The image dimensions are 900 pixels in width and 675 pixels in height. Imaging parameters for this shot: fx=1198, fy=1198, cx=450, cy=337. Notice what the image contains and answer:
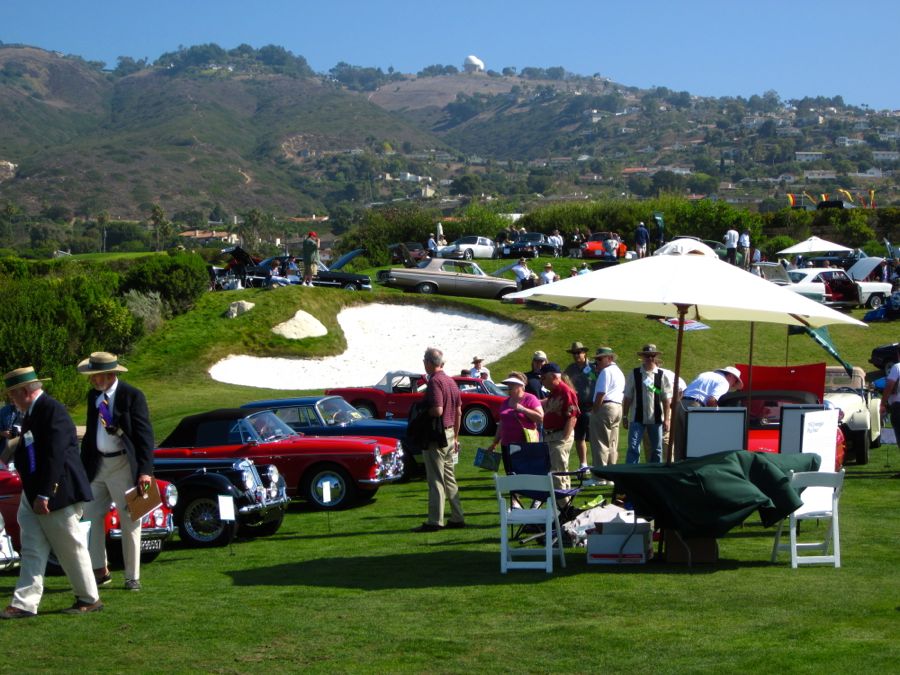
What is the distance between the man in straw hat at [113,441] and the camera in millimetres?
9367

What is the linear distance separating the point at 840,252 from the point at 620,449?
3211cm

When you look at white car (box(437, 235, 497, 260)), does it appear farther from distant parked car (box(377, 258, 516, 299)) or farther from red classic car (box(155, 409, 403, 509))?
red classic car (box(155, 409, 403, 509))

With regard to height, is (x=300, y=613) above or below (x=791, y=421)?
below

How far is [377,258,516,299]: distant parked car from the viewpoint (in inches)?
1596

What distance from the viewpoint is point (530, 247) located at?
5200cm

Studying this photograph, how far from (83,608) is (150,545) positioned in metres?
2.56

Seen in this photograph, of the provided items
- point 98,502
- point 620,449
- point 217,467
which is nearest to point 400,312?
point 620,449

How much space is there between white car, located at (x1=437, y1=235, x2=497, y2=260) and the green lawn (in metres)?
38.0

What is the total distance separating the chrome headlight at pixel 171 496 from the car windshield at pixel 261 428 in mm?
2893

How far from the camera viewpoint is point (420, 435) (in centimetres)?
1225

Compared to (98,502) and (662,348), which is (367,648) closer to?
(98,502)

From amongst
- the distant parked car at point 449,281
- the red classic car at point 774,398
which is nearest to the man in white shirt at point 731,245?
the distant parked car at point 449,281

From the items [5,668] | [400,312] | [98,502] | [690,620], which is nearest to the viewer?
[5,668]

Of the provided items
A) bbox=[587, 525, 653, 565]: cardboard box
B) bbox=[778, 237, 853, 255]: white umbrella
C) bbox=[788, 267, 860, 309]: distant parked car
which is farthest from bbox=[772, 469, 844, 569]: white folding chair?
bbox=[778, 237, 853, 255]: white umbrella
